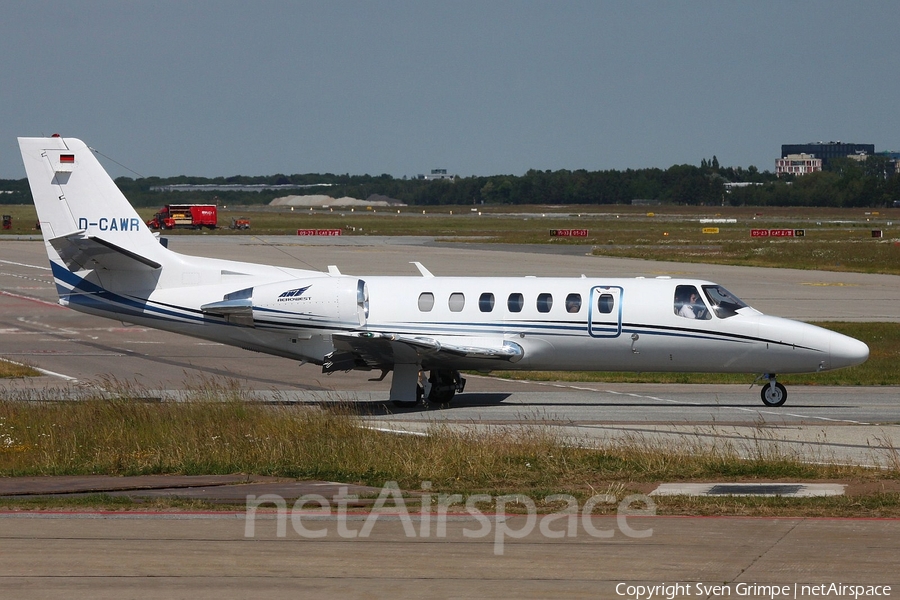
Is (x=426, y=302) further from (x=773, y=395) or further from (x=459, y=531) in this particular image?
(x=459, y=531)

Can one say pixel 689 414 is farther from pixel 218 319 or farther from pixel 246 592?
pixel 246 592

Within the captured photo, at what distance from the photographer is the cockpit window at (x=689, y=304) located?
22.9 metres

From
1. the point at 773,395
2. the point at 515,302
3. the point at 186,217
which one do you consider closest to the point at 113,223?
the point at 515,302

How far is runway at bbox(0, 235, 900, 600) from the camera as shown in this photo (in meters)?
9.57

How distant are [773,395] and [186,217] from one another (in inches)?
3463

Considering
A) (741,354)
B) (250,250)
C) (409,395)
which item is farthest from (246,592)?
(250,250)

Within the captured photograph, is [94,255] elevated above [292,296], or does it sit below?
above

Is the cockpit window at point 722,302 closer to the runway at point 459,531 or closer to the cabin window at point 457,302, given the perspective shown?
the runway at point 459,531

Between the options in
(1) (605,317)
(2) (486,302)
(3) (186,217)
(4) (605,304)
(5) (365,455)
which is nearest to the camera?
(5) (365,455)

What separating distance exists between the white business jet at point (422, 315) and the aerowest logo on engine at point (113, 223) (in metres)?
0.06

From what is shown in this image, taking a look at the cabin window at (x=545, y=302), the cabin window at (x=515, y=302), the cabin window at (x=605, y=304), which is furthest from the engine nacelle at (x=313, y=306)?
the cabin window at (x=605, y=304)

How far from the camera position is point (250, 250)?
71250 mm

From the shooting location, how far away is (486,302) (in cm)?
2325

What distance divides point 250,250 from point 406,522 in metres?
61.0
